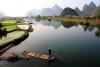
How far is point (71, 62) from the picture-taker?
28438 millimetres

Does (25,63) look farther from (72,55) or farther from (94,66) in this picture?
(94,66)

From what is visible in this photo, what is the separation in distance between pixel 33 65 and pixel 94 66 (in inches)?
463

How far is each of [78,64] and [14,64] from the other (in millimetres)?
12952

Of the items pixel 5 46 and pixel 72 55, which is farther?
pixel 5 46

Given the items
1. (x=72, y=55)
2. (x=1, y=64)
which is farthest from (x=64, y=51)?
(x=1, y=64)

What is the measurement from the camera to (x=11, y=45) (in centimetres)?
4181

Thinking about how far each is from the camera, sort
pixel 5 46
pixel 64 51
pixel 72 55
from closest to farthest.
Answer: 1. pixel 72 55
2. pixel 64 51
3. pixel 5 46

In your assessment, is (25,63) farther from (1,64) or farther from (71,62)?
(71,62)

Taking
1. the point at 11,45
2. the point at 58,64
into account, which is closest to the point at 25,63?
the point at 58,64

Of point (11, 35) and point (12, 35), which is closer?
point (12, 35)

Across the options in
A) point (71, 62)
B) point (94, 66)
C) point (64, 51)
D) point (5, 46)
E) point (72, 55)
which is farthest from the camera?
point (5, 46)

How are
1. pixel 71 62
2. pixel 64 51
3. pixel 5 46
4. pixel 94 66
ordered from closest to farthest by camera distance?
pixel 94 66 < pixel 71 62 < pixel 64 51 < pixel 5 46

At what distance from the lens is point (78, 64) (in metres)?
27.4

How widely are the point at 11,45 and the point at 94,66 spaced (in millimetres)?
25472
